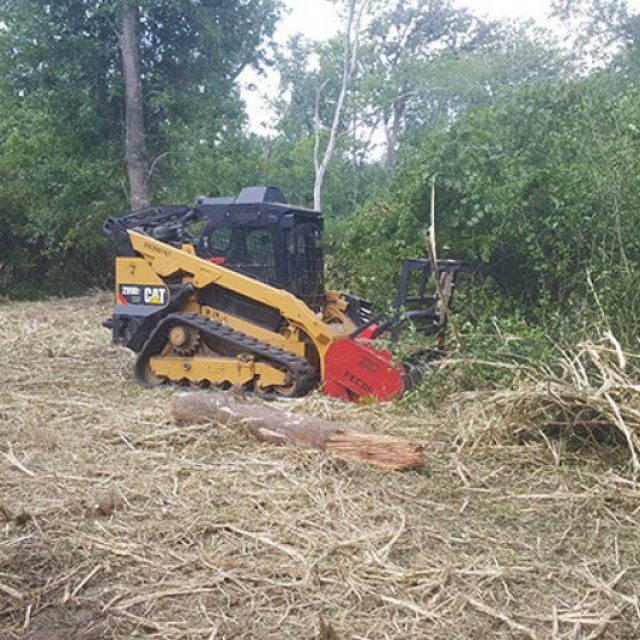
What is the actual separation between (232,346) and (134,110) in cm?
889

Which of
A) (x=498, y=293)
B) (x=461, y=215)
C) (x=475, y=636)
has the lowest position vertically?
(x=475, y=636)

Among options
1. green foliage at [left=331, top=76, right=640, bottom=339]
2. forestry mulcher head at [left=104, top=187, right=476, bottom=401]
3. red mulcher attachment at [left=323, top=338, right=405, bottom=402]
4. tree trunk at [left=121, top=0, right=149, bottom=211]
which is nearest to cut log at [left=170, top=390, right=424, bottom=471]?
red mulcher attachment at [left=323, top=338, right=405, bottom=402]

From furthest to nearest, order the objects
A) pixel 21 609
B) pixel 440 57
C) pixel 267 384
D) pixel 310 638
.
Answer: pixel 440 57, pixel 267 384, pixel 21 609, pixel 310 638

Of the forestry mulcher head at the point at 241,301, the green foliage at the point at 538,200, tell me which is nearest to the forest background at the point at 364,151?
the green foliage at the point at 538,200

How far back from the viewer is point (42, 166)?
1560 cm

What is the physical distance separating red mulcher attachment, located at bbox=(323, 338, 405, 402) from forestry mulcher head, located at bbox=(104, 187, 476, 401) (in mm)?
78

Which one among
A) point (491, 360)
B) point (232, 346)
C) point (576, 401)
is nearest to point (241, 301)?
point (232, 346)

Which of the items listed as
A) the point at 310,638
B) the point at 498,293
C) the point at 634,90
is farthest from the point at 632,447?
the point at 634,90

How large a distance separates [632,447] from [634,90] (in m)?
5.19

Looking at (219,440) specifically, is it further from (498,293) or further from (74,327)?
(74,327)

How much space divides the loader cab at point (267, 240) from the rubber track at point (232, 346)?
0.60 m

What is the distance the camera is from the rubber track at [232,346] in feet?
23.4

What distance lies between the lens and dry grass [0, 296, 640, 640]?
3283 millimetres

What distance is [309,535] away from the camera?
4.02 m
